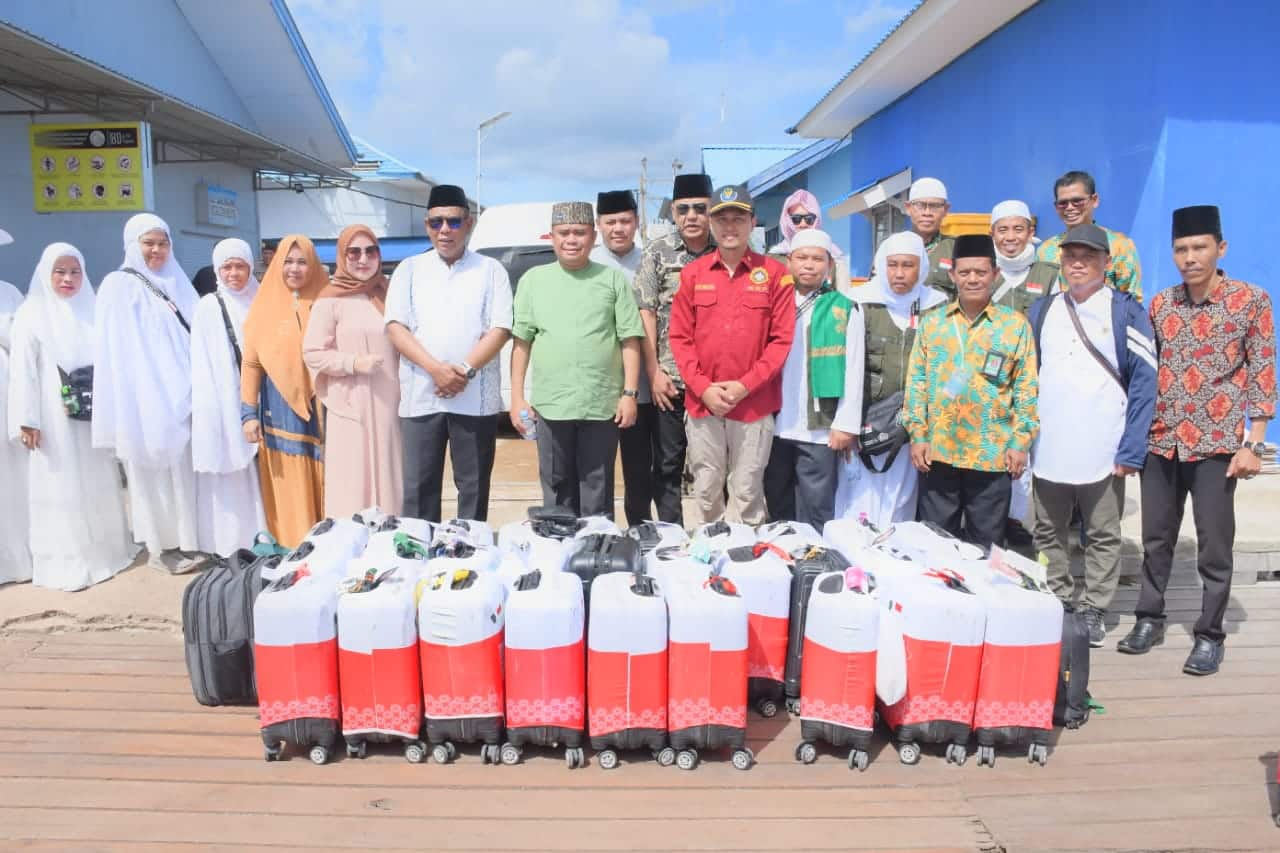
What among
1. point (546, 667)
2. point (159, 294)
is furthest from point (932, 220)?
point (159, 294)

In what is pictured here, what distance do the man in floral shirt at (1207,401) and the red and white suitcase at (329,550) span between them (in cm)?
336

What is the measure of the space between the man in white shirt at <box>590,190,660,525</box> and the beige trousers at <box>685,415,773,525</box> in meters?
0.38

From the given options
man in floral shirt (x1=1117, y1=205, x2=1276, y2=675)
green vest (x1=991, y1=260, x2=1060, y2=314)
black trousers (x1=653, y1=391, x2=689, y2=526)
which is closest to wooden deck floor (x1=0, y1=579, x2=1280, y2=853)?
man in floral shirt (x1=1117, y1=205, x2=1276, y2=675)

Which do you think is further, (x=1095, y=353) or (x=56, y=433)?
(x=56, y=433)

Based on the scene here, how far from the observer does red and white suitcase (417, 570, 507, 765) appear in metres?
2.85

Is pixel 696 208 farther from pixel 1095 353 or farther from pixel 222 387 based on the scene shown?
pixel 222 387

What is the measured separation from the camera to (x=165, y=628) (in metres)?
4.20

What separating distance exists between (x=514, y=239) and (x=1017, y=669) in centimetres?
684

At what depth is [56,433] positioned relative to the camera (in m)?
4.62

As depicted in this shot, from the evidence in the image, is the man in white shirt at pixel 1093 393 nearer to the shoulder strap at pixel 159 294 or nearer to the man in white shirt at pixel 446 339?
the man in white shirt at pixel 446 339

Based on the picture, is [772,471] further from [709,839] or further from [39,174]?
[39,174]

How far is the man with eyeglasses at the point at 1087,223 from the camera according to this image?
427 centimetres

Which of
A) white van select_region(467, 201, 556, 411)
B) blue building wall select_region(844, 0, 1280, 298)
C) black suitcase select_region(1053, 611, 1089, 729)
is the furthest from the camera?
white van select_region(467, 201, 556, 411)

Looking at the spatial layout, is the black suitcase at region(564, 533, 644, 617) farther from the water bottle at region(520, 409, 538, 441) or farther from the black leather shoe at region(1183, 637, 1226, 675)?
the black leather shoe at region(1183, 637, 1226, 675)
